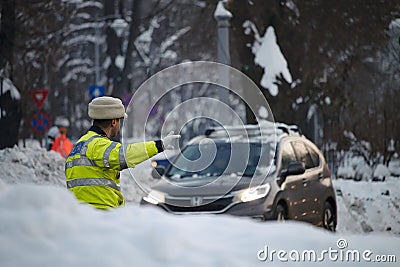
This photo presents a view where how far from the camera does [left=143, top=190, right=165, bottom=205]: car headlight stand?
12.1 m

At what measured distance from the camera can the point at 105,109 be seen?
716 centimetres

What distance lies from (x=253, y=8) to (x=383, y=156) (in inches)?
229

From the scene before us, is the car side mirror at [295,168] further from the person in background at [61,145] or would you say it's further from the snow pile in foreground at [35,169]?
the person in background at [61,145]

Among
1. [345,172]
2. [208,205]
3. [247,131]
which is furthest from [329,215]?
[345,172]

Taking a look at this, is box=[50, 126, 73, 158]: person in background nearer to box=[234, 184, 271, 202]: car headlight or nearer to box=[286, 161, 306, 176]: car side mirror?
box=[286, 161, 306, 176]: car side mirror

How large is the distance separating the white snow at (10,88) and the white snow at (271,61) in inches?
261

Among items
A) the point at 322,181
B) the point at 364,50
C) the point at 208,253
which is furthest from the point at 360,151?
the point at 208,253

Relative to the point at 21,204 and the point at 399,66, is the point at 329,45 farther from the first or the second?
the point at 21,204

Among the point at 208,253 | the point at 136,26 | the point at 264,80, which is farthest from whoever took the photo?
the point at 136,26

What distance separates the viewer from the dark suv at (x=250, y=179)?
11.8 m

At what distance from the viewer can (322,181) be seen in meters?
13.9

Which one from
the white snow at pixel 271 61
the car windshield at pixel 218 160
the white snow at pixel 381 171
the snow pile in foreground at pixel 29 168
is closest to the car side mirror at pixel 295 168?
the car windshield at pixel 218 160

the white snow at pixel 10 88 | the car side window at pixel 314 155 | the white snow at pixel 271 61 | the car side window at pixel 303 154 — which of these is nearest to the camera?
the car side window at pixel 303 154

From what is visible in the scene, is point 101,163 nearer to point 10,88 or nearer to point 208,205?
point 208,205
